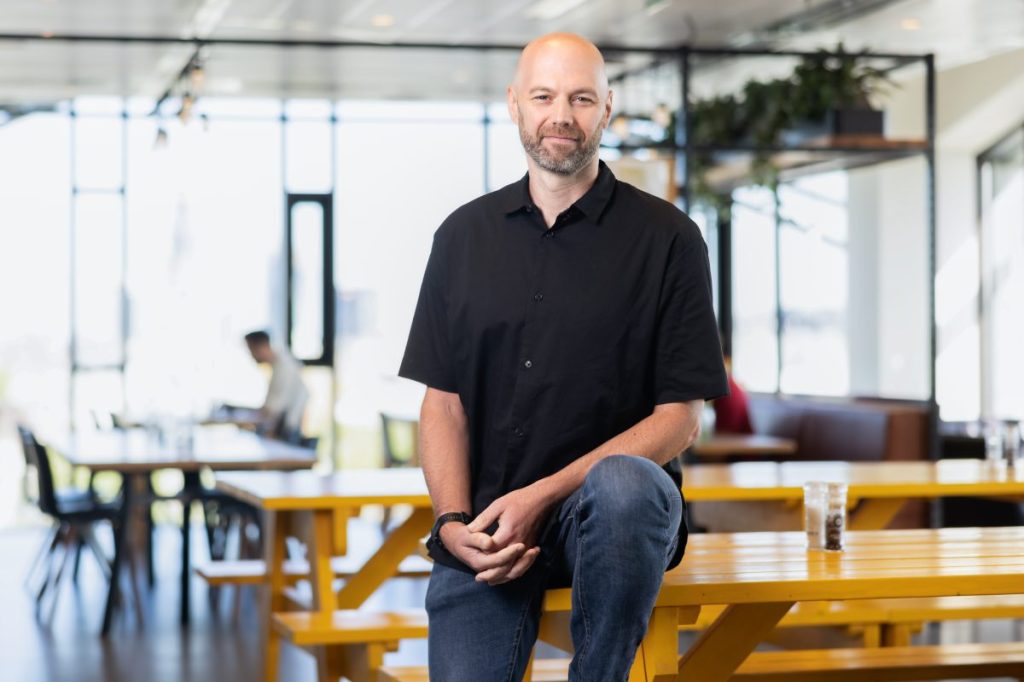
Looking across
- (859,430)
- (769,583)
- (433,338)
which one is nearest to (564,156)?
(433,338)

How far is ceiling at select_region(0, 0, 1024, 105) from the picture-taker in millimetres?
9430

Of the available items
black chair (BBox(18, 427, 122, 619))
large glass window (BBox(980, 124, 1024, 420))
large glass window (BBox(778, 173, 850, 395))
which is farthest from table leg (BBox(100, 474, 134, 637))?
large glass window (BBox(980, 124, 1024, 420))

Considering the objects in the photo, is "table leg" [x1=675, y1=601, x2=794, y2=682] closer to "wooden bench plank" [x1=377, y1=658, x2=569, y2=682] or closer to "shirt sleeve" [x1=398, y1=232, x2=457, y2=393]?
"shirt sleeve" [x1=398, y1=232, x2=457, y2=393]

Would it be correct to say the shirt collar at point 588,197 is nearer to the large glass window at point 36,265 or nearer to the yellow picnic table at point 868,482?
the yellow picnic table at point 868,482

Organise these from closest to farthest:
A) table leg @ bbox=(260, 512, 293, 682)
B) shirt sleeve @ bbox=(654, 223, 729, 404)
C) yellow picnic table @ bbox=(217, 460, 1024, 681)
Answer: shirt sleeve @ bbox=(654, 223, 729, 404), yellow picnic table @ bbox=(217, 460, 1024, 681), table leg @ bbox=(260, 512, 293, 682)

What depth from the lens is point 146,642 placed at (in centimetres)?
627

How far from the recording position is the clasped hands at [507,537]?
2.45 metres

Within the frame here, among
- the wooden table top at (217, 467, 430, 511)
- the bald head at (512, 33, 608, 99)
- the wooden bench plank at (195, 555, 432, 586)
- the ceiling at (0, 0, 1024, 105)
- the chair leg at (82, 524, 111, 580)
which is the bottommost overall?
the chair leg at (82, 524, 111, 580)

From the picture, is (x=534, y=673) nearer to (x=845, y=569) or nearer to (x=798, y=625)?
(x=798, y=625)

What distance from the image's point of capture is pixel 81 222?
1154cm

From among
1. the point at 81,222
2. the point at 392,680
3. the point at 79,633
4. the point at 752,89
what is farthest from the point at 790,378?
the point at 392,680

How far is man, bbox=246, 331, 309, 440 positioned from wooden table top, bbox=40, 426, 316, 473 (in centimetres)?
88

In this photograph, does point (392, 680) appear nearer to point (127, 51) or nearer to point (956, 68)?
point (127, 51)

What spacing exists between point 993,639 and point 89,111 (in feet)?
26.4
